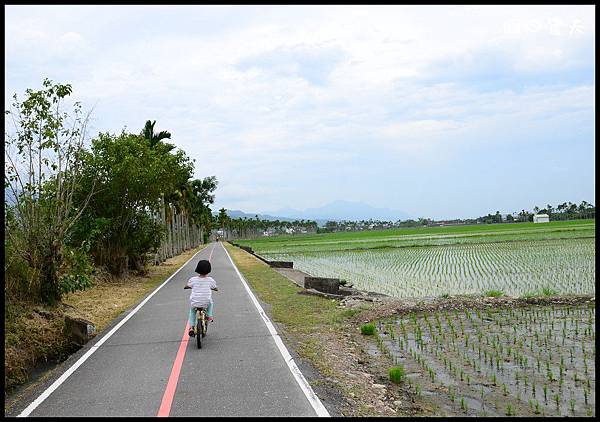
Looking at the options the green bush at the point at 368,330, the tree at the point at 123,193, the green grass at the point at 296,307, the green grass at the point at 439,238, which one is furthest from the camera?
the green grass at the point at 439,238

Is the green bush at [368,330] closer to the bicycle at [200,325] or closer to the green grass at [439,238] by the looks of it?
the bicycle at [200,325]

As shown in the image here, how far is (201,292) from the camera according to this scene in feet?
31.6

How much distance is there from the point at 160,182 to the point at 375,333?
1501 cm

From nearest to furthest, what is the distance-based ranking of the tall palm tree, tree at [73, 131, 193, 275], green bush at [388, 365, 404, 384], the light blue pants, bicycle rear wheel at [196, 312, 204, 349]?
green bush at [388, 365, 404, 384], bicycle rear wheel at [196, 312, 204, 349], the light blue pants, tree at [73, 131, 193, 275], the tall palm tree

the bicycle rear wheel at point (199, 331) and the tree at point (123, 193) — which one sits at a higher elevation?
the tree at point (123, 193)

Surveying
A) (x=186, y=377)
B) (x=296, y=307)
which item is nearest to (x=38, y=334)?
(x=186, y=377)

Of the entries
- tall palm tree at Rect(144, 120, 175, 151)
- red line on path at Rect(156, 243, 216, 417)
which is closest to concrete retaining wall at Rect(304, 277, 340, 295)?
red line on path at Rect(156, 243, 216, 417)

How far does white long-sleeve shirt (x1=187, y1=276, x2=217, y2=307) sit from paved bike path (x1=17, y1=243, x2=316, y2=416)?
29.9 inches

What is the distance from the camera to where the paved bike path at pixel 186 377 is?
6.09 metres

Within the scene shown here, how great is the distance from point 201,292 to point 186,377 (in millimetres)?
2423

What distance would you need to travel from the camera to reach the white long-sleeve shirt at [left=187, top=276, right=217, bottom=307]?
9.53 meters

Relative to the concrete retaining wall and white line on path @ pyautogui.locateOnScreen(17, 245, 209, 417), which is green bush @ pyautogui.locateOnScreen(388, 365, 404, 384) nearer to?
white line on path @ pyautogui.locateOnScreen(17, 245, 209, 417)

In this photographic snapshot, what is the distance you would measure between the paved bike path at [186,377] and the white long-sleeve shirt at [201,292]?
2.49ft

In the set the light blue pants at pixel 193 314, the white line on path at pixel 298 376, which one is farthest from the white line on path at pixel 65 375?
the white line on path at pixel 298 376
